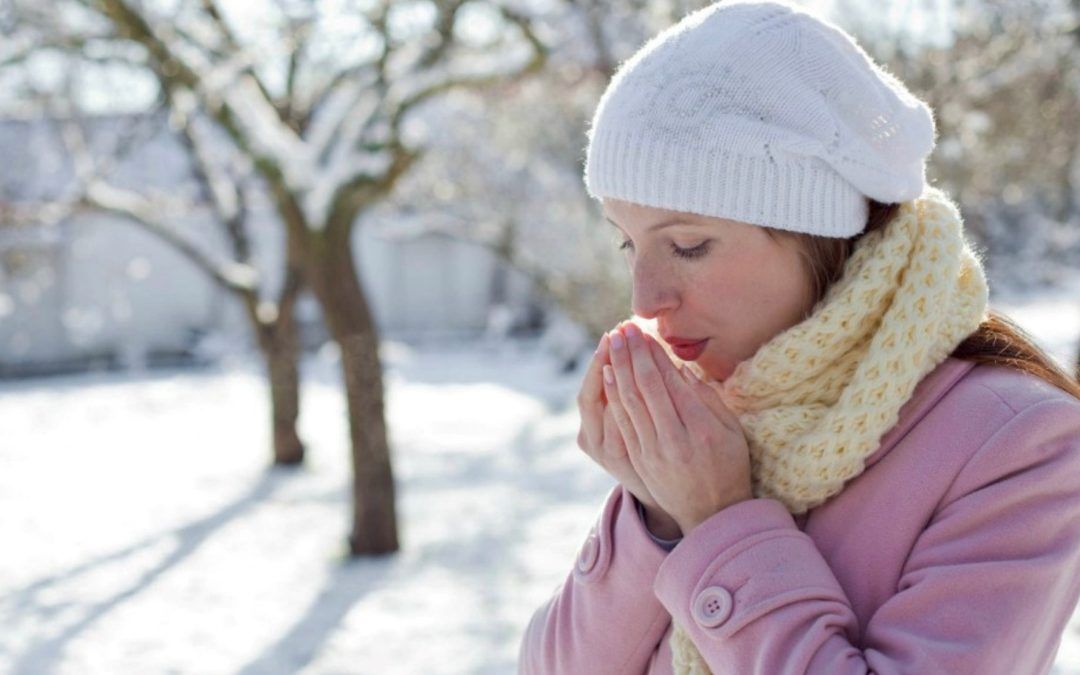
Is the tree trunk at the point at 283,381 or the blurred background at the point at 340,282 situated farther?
the tree trunk at the point at 283,381

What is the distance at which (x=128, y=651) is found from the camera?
540 cm

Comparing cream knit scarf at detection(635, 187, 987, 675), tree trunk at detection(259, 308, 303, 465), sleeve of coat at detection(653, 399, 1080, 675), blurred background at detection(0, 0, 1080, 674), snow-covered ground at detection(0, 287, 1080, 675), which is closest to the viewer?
sleeve of coat at detection(653, 399, 1080, 675)

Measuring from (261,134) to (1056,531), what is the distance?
592cm

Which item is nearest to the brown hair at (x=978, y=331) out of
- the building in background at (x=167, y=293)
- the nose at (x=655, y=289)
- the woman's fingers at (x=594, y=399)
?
the nose at (x=655, y=289)

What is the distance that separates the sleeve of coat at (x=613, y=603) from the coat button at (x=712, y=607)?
0.36 feet

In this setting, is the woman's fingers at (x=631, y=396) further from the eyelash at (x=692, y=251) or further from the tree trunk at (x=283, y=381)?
the tree trunk at (x=283, y=381)

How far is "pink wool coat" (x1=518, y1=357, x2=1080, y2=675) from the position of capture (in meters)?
0.96

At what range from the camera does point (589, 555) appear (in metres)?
1.23

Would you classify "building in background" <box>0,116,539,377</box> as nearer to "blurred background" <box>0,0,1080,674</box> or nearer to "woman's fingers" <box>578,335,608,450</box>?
"blurred background" <box>0,0,1080,674</box>

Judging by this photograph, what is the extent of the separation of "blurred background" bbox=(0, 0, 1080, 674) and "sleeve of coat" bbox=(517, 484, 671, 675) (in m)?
2.81

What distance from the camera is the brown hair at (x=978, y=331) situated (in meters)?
1.13

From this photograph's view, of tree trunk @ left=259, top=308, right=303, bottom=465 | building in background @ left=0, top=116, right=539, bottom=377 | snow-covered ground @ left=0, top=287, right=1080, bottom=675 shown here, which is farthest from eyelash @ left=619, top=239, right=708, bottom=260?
building in background @ left=0, top=116, right=539, bottom=377

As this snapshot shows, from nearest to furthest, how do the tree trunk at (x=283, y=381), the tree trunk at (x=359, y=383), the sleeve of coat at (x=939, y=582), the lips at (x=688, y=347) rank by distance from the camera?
the sleeve of coat at (x=939, y=582), the lips at (x=688, y=347), the tree trunk at (x=359, y=383), the tree trunk at (x=283, y=381)

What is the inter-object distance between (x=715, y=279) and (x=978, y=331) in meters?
0.30
